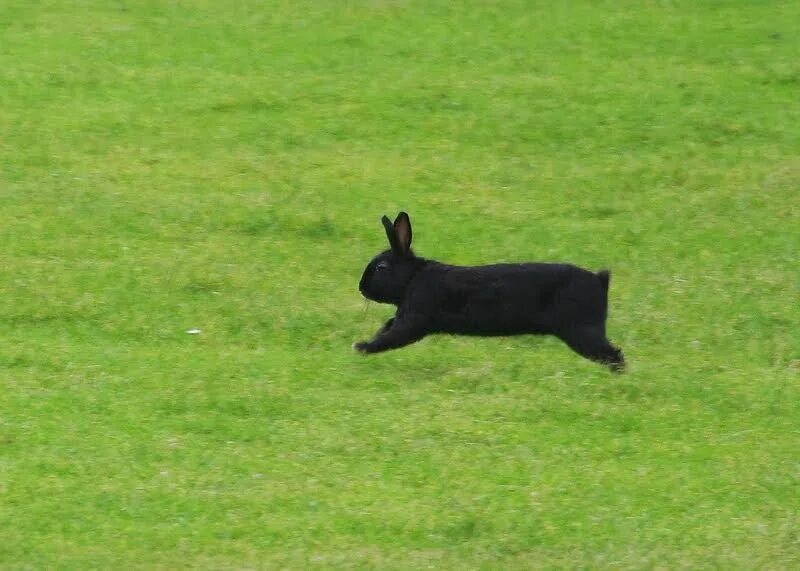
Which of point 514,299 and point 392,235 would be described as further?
point 392,235

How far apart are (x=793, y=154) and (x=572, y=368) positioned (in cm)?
741

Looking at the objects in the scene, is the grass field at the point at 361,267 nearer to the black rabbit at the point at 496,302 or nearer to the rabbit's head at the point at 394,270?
the black rabbit at the point at 496,302

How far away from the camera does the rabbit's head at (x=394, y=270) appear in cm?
1075

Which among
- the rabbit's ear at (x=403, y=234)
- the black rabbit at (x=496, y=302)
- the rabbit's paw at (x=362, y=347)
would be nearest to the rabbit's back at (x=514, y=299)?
the black rabbit at (x=496, y=302)

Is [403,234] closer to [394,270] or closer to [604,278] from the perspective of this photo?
[394,270]

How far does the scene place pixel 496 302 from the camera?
1051cm

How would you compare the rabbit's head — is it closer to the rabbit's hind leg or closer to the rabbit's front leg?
the rabbit's front leg

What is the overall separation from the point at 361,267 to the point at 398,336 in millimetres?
4677

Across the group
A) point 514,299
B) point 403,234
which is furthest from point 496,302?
point 403,234

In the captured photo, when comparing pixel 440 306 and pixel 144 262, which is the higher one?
pixel 440 306

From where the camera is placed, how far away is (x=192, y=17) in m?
23.5

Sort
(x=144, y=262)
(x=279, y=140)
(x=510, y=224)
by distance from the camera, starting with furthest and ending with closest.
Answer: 1. (x=279, y=140)
2. (x=510, y=224)
3. (x=144, y=262)

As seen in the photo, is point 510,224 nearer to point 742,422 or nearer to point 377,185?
point 377,185

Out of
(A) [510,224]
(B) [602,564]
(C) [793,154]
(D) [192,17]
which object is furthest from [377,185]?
(B) [602,564]
